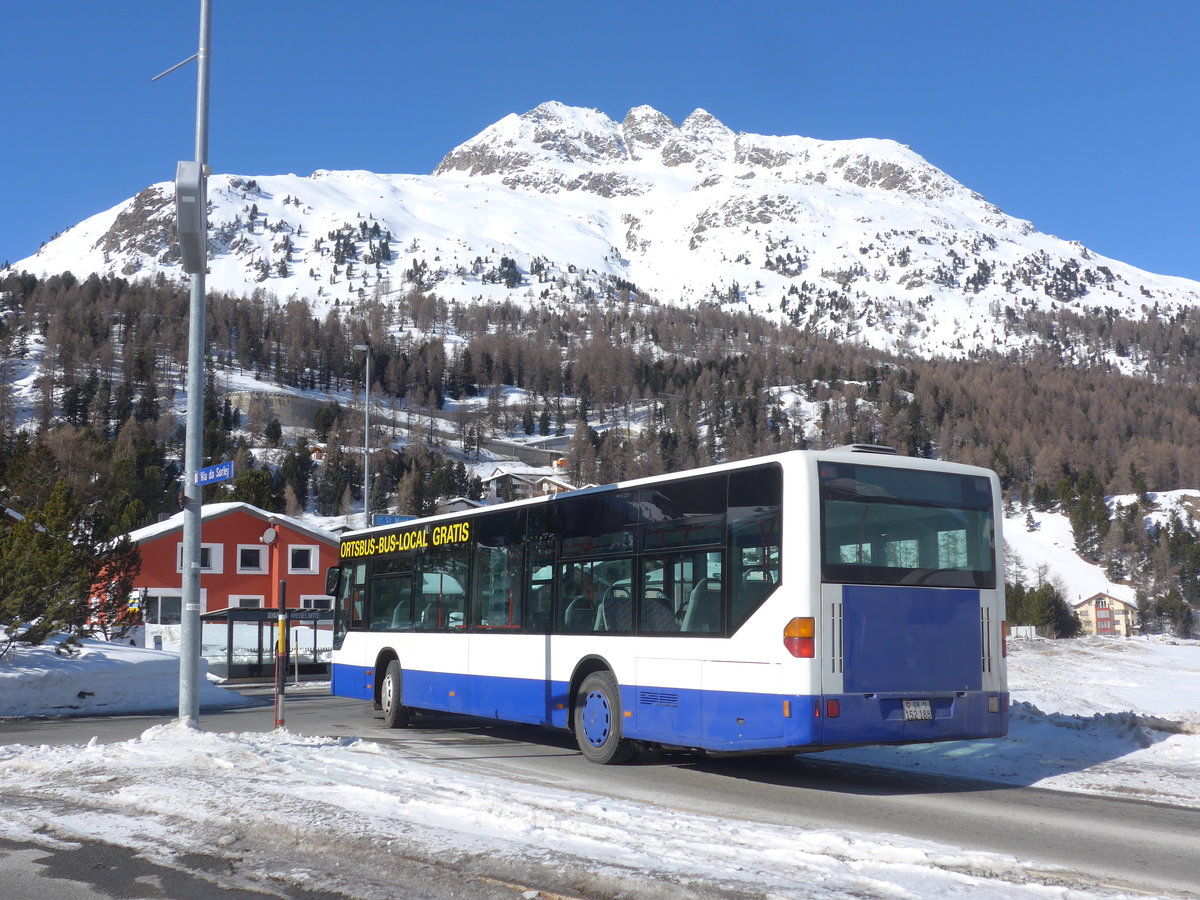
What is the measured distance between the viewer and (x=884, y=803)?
31.1 ft

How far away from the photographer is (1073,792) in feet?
33.3

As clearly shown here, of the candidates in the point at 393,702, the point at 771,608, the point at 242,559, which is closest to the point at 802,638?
the point at 771,608

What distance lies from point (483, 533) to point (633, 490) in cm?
328

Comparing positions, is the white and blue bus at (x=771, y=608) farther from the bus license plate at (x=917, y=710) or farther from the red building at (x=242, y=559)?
A: the red building at (x=242, y=559)

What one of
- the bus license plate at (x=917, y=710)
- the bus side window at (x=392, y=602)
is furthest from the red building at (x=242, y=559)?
the bus license plate at (x=917, y=710)

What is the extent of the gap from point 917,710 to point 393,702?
850 cm

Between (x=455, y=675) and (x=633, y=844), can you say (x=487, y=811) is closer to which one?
(x=633, y=844)

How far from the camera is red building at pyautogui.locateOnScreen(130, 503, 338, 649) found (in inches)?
2344

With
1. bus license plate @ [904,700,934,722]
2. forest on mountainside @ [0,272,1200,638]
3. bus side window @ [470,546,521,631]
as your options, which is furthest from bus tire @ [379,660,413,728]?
forest on mountainside @ [0,272,1200,638]

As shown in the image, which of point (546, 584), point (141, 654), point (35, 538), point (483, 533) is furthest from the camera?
point (141, 654)

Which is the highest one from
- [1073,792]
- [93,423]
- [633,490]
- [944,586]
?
[93,423]

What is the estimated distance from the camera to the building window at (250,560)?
205ft

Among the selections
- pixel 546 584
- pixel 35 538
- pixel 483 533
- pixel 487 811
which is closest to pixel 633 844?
pixel 487 811

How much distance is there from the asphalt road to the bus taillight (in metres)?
1.21
